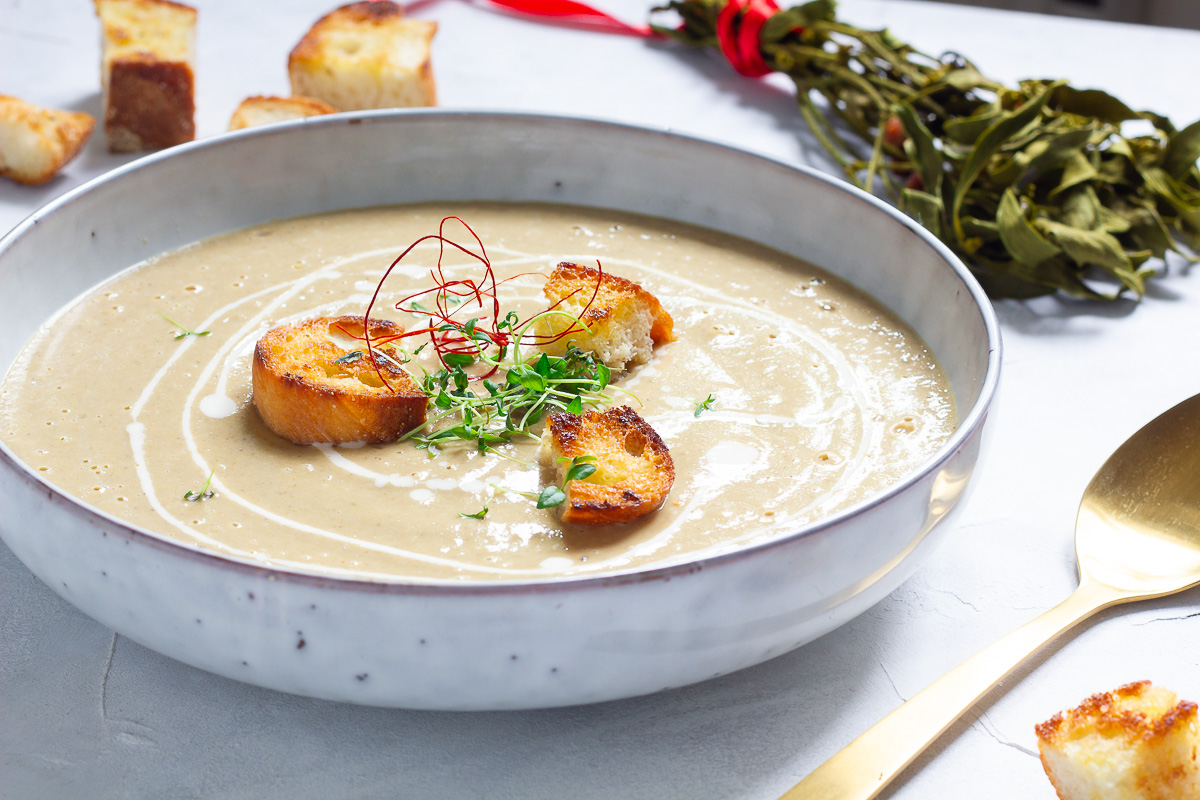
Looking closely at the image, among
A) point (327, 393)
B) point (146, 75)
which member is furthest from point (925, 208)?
point (146, 75)

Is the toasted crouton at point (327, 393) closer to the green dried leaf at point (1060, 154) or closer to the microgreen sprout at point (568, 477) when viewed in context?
the microgreen sprout at point (568, 477)

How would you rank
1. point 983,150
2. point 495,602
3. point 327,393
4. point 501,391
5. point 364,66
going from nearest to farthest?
point 495,602 < point 327,393 < point 501,391 < point 983,150 < point 364,66

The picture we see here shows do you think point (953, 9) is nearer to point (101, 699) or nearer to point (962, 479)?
point (962, 479)

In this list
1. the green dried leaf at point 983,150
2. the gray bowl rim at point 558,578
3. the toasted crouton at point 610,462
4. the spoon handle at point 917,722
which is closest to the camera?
the gray bowl rim at point 558,578

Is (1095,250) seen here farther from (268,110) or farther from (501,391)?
(268,110)

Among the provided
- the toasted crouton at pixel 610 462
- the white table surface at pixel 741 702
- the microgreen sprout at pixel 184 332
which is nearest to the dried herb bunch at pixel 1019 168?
the white table surface at pixel 741 702

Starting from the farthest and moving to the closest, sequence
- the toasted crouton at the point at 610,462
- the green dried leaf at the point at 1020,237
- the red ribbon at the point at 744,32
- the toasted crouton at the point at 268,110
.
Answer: the red ribbon at the point at 744,32 < the toasted crouton at the point at 268,110 < the green dried leaf at the point at 1020,237 < the toasted crouton at the point at 610,462

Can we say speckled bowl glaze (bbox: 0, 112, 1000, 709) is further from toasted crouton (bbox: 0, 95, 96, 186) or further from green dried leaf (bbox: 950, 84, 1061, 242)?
toasted crouton (bbox: 0, 95, 96, 186)

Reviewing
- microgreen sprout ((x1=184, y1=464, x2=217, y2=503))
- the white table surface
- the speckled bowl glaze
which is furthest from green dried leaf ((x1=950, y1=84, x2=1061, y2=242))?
microgreen sprout ((x1=184, y1=464, x2=217, y2=503))
